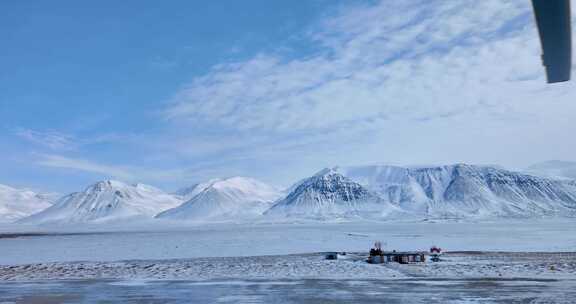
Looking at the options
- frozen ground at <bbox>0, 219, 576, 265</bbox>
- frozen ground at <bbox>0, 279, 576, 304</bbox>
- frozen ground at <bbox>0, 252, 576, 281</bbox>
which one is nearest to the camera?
frozen ground at <bbox>0, 279, 576, 304</bbox>

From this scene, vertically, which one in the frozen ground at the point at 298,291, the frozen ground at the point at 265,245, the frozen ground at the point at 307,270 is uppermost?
the frozen ground at the point at 265,245

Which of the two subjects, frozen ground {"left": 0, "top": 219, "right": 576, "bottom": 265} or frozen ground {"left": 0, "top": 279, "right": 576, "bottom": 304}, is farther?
frozen ground {"left": 0, "top": 219, "right": 576, "bottom": 265}

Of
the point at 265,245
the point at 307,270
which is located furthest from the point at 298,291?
the point at 265,245

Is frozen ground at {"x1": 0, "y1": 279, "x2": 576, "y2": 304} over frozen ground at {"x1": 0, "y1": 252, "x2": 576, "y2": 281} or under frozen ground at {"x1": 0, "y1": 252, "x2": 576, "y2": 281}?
under

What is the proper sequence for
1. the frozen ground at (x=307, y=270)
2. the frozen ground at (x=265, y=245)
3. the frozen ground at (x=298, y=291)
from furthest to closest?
the frozen ground at (x=265, y=245) → the frozen ground at (x=307, y=270) → the frozen ground at (x=298, y=291)

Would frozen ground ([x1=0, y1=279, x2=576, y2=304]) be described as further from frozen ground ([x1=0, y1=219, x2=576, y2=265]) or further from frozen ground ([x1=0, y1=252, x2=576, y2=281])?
frozen ground ([x1=0, y1=219, x2=576, y2=265])

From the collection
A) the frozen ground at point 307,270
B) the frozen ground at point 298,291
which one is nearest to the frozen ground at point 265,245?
the frozen ground at point 307,270

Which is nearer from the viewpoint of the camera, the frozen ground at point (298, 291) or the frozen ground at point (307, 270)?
the frozen ground at point (298, 291)

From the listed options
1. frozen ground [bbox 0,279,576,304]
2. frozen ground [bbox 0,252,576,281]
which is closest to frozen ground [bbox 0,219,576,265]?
frozen ground [bbox 0,252,576,281]

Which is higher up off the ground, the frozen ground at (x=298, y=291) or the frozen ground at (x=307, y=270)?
the frozen ground at (x=307, y=270)

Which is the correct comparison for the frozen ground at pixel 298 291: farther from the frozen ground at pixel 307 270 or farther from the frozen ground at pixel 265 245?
the frozen ground at pixel 265 245

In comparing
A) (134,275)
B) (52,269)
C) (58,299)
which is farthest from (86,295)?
(52,269)

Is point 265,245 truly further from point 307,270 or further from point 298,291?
point 298,291

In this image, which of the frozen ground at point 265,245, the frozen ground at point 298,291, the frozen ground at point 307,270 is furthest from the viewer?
the frozen ground at point 265,245
